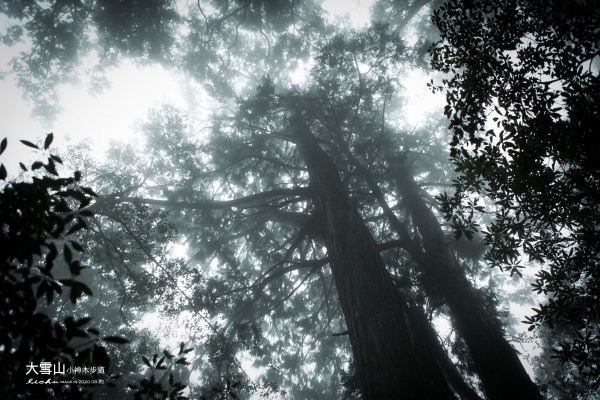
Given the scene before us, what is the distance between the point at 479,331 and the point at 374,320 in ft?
12.0

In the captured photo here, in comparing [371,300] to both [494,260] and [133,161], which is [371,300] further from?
[133,161]

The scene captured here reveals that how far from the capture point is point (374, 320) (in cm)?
464

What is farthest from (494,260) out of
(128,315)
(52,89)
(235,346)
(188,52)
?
(52,89)

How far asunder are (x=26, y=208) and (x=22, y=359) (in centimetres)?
77

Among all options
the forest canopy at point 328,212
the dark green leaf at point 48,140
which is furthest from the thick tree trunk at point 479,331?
the dark green leaf at point 48,140

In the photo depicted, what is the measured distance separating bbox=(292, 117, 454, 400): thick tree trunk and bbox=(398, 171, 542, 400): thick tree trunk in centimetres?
236

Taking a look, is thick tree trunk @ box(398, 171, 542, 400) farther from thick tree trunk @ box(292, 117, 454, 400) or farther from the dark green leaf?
the dark green leaf

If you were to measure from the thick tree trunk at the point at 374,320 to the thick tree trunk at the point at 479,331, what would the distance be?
236cm

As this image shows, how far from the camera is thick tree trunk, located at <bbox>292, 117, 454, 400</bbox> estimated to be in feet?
13.0

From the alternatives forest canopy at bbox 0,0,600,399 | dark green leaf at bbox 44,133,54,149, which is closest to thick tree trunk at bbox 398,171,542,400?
forest canopy at bbox 0,0,600,399

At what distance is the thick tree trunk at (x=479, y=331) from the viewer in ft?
19.8

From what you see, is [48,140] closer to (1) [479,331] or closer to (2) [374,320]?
(2) [374,320]

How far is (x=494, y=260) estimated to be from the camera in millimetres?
3422

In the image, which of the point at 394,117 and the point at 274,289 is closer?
the point at 274,289
